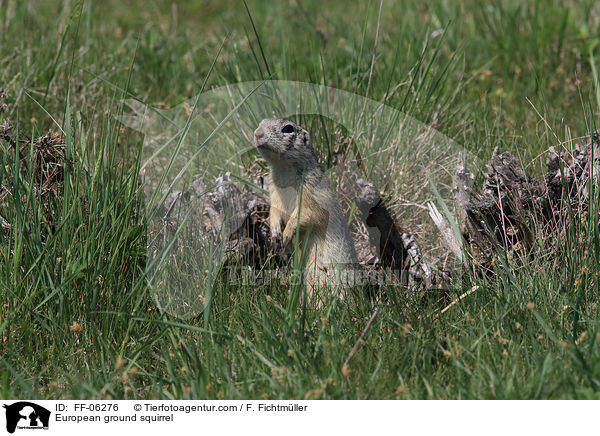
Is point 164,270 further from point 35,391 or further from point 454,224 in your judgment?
point 454,224

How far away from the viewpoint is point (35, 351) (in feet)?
9.76

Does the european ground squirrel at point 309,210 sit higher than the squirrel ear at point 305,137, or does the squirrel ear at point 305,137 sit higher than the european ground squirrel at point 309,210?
the squirrel ear at point 305,137

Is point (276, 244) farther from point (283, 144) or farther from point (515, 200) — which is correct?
point (515, 200)

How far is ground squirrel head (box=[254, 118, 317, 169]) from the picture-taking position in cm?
335
